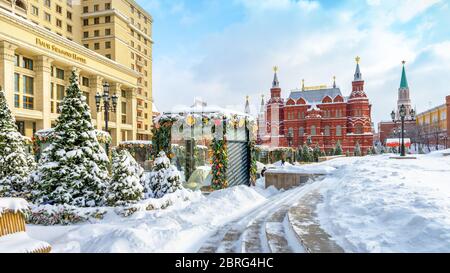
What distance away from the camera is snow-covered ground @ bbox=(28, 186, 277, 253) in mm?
5961

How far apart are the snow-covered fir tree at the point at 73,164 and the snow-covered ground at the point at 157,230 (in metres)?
1.42

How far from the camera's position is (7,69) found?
2912 cm

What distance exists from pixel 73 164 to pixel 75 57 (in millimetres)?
33147

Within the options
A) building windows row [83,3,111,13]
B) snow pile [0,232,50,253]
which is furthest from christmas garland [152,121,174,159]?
building windows row [83,3,111,13]

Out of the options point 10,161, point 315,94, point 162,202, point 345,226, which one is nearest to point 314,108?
point 315,94

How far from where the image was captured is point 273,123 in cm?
7300

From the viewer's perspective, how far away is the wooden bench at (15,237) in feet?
15.3

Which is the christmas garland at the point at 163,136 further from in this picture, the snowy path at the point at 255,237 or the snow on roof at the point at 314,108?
the snow on roof at the point at 314,108

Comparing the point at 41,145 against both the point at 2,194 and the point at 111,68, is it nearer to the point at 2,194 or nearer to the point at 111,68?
the point at 2,194

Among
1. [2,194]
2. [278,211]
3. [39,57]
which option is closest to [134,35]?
[39,57]

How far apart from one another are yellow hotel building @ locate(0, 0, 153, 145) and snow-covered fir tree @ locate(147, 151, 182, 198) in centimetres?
2600

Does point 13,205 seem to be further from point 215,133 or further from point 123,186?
point 215,133
